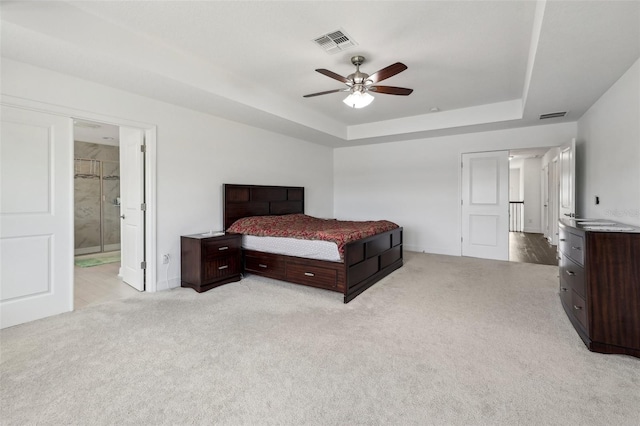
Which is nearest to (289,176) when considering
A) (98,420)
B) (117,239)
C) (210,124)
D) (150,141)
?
(210,124)

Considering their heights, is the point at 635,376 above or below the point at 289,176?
below

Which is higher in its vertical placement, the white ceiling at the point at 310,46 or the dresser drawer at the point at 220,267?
the white ceiling at the point at 310,46

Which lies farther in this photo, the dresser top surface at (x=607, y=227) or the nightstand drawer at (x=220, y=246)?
the nightstand drawer at (x=220, y=246)

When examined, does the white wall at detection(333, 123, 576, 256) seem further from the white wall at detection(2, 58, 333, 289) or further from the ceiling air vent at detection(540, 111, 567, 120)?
the white wall at detection(2, 58, 333, 289)

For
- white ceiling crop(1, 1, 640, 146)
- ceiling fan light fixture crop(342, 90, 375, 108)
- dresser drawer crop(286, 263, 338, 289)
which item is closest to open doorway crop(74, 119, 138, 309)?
white ceiling crop(1, 1, 640, 146)

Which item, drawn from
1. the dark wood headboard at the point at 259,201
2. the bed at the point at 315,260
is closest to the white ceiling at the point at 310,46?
the dark wood headboard at the point at 259,201

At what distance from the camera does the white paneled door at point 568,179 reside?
13.8 ft

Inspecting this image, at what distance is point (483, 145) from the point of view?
556 centimetres

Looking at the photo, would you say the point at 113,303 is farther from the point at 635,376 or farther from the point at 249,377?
the point at 635,376

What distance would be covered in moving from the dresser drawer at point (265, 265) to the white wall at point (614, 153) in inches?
140


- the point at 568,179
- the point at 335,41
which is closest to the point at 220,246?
the point at 335,41

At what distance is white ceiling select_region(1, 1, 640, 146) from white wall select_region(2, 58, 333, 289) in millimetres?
176

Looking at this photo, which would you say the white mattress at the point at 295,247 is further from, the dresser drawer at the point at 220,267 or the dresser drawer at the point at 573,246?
the dresser drawer at the point at 573,246

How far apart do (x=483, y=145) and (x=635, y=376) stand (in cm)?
437
